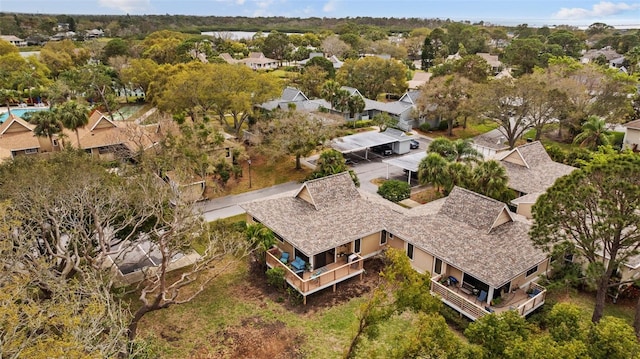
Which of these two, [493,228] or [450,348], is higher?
Result: [450,348]

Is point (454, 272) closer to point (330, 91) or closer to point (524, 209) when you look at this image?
point (524, 209)

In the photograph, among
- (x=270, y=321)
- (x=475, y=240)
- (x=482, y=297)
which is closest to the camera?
(x=270, y=321)

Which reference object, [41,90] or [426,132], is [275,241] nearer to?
[426,132]

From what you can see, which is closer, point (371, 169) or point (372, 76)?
point (371, 169)

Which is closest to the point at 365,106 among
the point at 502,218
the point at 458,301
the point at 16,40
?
the point at 502,218

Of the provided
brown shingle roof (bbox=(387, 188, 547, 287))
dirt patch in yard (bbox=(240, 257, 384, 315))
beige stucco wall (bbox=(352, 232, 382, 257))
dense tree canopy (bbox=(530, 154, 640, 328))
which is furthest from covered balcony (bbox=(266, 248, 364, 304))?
dense tree canopy (bbox=(530, 154, 640, 328))

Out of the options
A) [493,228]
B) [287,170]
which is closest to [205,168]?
[287,170]
